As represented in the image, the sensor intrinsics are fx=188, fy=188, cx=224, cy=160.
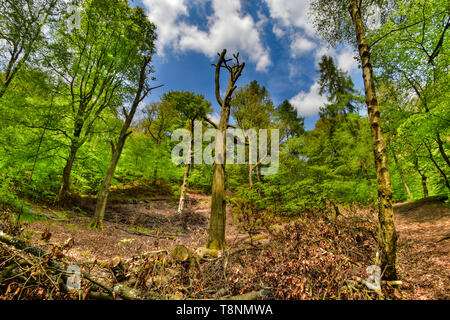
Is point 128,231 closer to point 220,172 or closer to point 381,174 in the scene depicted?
point 220,172

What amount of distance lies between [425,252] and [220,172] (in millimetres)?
5730

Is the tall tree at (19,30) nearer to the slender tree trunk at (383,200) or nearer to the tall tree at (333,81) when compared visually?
the slender tree trunk at (383,200)

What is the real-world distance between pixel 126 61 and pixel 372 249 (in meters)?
13.3

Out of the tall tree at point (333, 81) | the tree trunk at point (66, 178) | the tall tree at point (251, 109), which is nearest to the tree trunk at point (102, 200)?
the tree trunk at point (66, 178)

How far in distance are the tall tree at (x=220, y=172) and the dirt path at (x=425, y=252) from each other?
13.1 ft

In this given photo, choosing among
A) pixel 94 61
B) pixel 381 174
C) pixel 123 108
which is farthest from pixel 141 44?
pixel 381 174

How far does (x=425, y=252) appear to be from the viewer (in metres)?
4.77

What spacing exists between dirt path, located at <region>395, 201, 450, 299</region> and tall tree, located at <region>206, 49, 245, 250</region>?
3.99 meters

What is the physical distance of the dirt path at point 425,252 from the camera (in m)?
3.07

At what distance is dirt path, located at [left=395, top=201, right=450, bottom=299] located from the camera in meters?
3.07

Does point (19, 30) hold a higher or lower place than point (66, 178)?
higher

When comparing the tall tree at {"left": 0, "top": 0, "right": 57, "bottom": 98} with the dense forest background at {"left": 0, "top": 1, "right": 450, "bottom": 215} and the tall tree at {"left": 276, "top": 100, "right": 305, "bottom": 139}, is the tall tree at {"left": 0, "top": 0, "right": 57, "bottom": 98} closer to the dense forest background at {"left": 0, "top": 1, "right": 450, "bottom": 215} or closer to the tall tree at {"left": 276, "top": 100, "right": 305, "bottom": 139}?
the dense forest background at {"left": 0, "top": 1, "right": 450, "bottom": 215}
